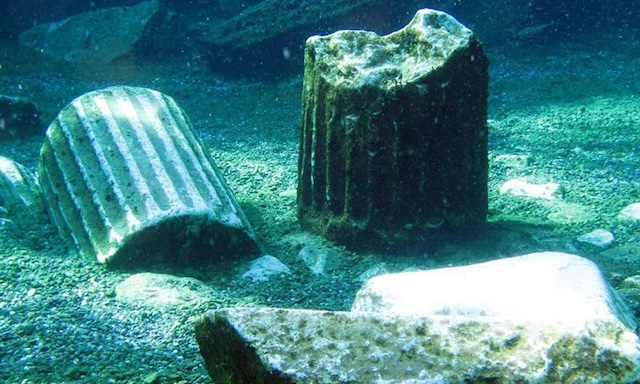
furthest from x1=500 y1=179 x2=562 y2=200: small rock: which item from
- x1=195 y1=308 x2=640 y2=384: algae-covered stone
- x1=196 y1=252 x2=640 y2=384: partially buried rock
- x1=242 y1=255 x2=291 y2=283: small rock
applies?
x1=195 y1=308 x2=640 y2=384: algae-covered stone

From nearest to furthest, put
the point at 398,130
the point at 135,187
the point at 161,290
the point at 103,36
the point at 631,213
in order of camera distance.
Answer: the point at 161,290 → the point at 398,130 → the point at 135,187 → the point at 631,213 → the point at 103,36

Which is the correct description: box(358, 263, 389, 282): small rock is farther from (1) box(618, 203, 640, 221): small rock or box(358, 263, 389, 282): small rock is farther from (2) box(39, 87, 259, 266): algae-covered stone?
(1) box(618, 203, 640, 221): small rock

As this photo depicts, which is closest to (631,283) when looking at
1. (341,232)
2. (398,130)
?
(398,130)

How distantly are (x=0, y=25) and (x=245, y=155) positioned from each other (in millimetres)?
6433

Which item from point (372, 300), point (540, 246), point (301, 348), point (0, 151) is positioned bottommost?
point (540, 246)

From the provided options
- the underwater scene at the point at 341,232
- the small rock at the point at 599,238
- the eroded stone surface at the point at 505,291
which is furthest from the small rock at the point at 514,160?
the eroded stone surface at the point at 505,291

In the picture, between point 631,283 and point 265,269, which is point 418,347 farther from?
point 631,283

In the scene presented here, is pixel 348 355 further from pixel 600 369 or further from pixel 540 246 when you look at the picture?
pixel 540 246

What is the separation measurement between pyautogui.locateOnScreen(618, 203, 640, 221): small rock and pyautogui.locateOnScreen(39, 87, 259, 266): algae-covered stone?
2.47 metres

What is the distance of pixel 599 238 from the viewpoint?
3350 millimetres

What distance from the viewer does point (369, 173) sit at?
3.13 m

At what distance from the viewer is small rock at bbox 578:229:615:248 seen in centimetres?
330

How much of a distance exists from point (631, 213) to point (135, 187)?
3.23m

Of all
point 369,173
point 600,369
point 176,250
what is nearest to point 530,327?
point 600,369
